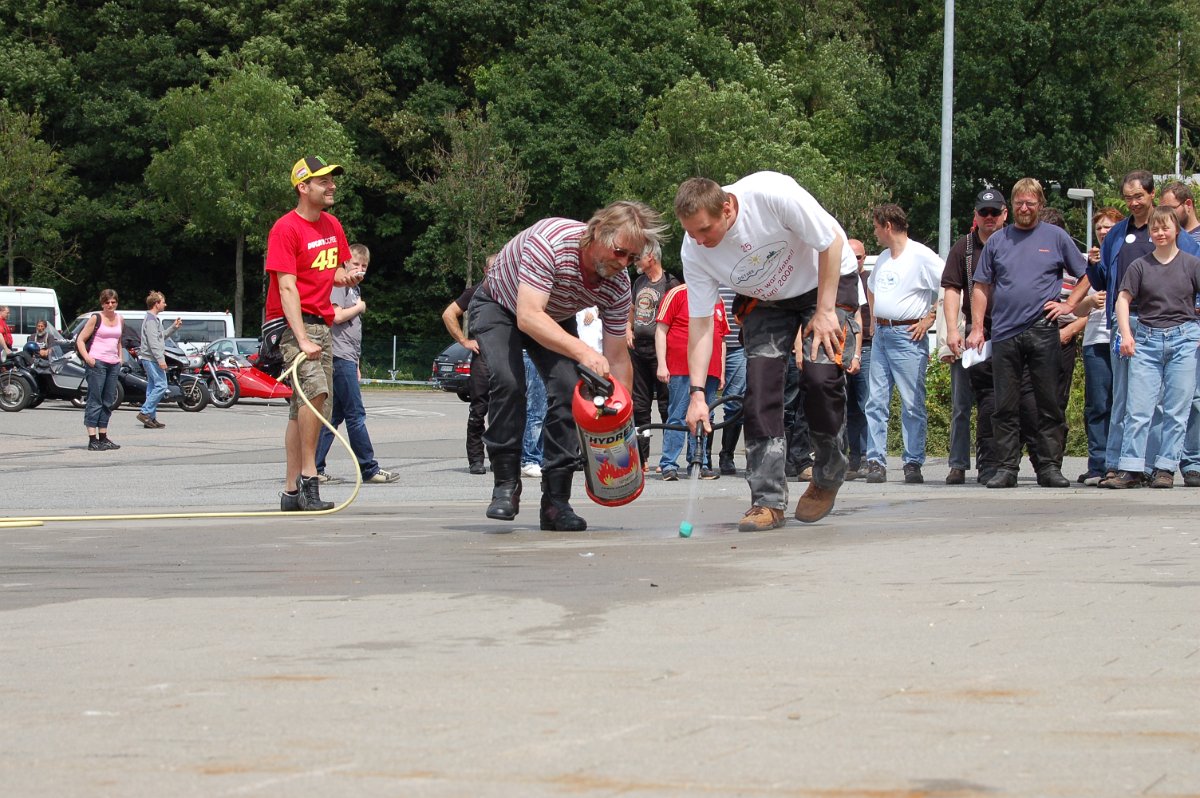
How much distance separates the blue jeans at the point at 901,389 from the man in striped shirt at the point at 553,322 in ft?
12.9

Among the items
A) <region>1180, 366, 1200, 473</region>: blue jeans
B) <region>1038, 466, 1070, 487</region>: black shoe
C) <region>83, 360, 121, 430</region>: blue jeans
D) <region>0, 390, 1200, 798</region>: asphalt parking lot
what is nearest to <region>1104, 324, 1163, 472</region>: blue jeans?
<region>1180, 366, 1200, 473</region>: blue jeans

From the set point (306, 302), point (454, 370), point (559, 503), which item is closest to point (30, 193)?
point (454, 370)

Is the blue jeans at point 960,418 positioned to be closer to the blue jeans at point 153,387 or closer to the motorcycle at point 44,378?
the blue jeans at point 153,387

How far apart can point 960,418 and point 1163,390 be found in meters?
1.50

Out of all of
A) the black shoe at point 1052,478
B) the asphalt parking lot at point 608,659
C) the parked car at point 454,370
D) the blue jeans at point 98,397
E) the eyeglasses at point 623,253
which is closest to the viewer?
the asphalt parking lot at point 608,659

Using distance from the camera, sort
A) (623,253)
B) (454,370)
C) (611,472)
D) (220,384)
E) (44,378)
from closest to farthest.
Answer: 1. (623,253)
2. (611,472)
3. (44,378)
4. (220,384)
5. (454,370)

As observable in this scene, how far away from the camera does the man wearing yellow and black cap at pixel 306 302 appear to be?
9.13 meters

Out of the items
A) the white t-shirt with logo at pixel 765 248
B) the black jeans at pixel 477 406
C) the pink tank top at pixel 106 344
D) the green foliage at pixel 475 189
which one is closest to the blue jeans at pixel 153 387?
the pink tank top at pixel 106 344

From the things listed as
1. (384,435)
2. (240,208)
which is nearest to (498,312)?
(384,435)

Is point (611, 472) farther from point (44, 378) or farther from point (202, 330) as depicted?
point (202, 330)

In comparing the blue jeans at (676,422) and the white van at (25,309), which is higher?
the white van at (25,309)

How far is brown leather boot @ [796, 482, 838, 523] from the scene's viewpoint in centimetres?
820

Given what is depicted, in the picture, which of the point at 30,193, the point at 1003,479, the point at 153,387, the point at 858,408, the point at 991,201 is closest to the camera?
the point at 1003,479

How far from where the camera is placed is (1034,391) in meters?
11.0
